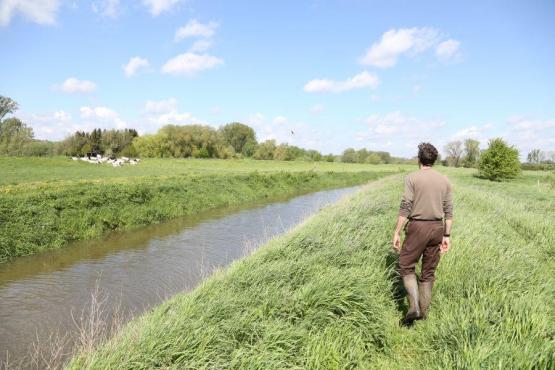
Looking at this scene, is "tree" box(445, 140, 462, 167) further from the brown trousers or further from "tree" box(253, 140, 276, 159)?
the brown trousers

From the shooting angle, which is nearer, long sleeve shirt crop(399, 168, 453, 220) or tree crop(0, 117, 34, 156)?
long sleeve shirt crop(399, 168, 453, 220)

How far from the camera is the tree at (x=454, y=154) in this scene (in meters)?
93.0

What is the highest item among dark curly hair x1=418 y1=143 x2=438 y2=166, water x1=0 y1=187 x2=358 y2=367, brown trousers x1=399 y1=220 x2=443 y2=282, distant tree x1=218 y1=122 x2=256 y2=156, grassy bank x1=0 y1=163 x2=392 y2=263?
distant tree x1=218 y1=122 x2=256 y2=156

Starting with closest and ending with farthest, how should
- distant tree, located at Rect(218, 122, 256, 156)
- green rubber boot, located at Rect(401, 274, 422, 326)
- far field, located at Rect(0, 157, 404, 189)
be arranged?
green rubber boot, located at Rect(401, 274, 422, 326) → far field, located at Rect(0, 157, 404, 189) → distant tree, located at Rect(218, 122, 256, 156)

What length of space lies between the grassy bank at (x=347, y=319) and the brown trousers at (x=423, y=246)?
23.4 inches

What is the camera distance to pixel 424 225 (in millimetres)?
5273

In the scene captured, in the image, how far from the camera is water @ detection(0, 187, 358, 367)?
720cm

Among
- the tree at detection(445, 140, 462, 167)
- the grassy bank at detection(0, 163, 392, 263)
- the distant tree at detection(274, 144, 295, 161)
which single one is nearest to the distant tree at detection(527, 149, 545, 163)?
the tree at detection(445, 140, 462, 167)

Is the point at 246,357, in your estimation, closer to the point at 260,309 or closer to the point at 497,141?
the point at 260,309

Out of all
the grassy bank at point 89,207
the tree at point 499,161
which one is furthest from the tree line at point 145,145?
the grassy bank at point 89,207

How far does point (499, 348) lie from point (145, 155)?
71.5 meters

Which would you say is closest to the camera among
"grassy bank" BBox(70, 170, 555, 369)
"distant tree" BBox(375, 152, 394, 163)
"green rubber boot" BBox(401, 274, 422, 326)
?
"grassy bank" BBox(70, 170, 555, 369)

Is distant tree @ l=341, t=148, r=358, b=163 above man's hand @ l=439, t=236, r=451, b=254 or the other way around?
above

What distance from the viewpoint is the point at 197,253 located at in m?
12.8
